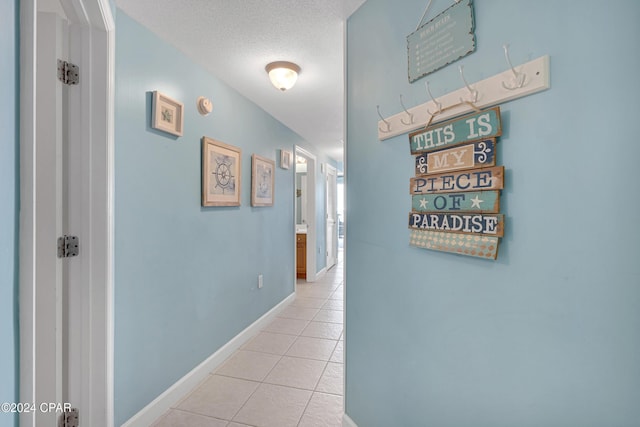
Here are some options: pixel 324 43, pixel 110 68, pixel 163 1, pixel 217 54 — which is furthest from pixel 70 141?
pixel 324 43

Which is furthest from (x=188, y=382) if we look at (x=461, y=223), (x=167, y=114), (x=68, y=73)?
(x=461, y=223)

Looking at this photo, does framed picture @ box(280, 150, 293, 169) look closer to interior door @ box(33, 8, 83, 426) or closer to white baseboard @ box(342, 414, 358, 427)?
interior door @ box(33, 8, 83, 426)

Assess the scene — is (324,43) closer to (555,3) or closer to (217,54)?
(217,54)

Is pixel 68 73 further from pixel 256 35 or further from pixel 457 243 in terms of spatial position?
pixel 457 243

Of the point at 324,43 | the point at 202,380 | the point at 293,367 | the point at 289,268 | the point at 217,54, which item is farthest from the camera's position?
the point at 289,268

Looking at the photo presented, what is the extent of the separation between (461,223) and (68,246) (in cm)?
170

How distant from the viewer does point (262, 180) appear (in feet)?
10.2

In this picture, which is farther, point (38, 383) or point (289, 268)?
point (289, 268)

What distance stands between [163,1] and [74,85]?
60 centimetres

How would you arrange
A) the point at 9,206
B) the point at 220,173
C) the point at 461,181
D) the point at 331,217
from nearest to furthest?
the point at 9,206 < the point at 461,181 < the point at 220,173 < the point at 331,217

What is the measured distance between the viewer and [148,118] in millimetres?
1769

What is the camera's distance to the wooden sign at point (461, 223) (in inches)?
35.6

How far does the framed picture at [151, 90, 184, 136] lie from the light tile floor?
1.73 meters

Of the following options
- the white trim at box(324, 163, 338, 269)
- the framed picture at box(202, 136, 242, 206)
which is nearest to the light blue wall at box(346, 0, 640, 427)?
the framed picture at box(202, 136, 242, 206)
